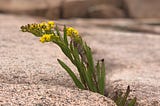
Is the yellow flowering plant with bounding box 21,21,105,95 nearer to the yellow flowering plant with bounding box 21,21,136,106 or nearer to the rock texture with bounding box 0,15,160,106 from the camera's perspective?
the yellow flowering plant with bounding box 21,21,136,106

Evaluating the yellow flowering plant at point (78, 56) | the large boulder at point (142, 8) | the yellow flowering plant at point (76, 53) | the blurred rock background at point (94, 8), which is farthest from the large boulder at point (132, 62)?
the large boulder at point (142, 8)

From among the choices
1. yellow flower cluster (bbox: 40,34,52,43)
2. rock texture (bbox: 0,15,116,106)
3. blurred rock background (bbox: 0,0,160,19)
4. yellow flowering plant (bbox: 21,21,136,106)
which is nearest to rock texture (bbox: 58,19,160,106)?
yellow flowering plant (bbox: 21,21,136,106)

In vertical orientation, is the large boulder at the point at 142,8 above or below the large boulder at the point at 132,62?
above

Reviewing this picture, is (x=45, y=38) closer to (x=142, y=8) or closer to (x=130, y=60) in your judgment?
(x=130, y=60)

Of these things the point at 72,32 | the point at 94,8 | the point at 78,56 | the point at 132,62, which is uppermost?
Answer: the point at 94,8

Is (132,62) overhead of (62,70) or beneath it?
overhead

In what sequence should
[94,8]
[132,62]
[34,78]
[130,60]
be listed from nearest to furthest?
[34,78]
[132,62]
[130,60]
[94,8]

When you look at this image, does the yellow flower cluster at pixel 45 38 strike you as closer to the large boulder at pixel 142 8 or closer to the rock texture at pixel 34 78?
the rock texture at pixel 34 78

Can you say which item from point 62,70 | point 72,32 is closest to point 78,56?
point 72,32
